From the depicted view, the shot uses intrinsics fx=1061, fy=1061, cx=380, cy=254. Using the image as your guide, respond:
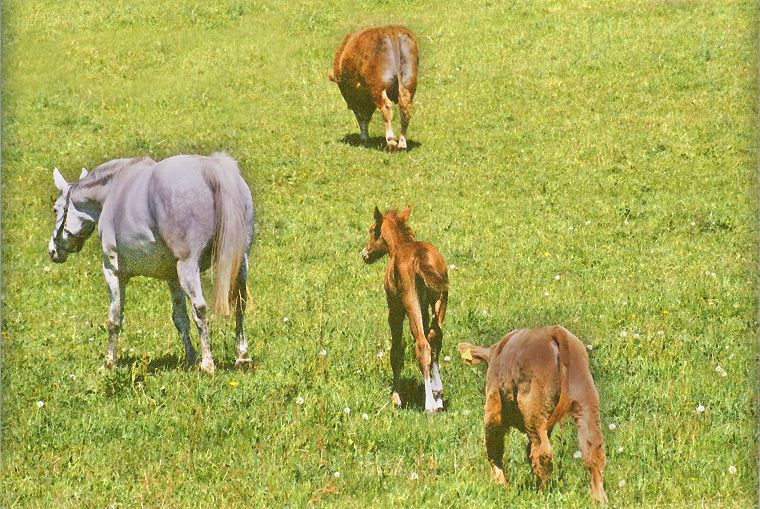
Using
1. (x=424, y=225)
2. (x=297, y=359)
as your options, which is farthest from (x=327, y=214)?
(x=297, y=359)

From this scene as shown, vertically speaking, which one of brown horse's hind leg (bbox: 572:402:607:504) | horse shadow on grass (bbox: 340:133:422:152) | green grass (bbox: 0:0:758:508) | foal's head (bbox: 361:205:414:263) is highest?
foal's head (bbox: 361:205:414:263)

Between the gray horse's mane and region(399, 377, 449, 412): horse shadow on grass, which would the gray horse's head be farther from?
region(399, 377, 449, 412): horse shadow on grass

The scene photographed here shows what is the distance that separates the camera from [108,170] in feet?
36.2

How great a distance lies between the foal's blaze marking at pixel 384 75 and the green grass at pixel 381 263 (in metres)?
0.84

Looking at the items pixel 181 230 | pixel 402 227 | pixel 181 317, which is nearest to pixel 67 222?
pixel 181 317

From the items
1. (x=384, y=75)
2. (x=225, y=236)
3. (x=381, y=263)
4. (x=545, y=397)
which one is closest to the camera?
(x=545, y=397)

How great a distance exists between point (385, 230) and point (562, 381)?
321 centimetres

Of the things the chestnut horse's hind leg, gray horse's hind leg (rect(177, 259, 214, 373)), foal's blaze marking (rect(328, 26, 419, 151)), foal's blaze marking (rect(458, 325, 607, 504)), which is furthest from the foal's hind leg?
foal's blaze marking (rect(328, 26, 419, 151))

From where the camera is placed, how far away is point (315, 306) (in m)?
13.2

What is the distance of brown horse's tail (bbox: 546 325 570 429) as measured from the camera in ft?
23.0

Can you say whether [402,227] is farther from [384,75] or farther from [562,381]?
[384,75]

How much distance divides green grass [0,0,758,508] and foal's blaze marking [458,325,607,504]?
0.36 m

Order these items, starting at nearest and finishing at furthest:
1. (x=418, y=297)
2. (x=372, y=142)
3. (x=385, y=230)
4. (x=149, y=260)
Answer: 1. (x=418, y=297)
2. (x=385, y=230)
3. (x=149, y=260)
4. (x=372, y=142)

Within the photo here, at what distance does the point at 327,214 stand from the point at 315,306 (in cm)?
514
